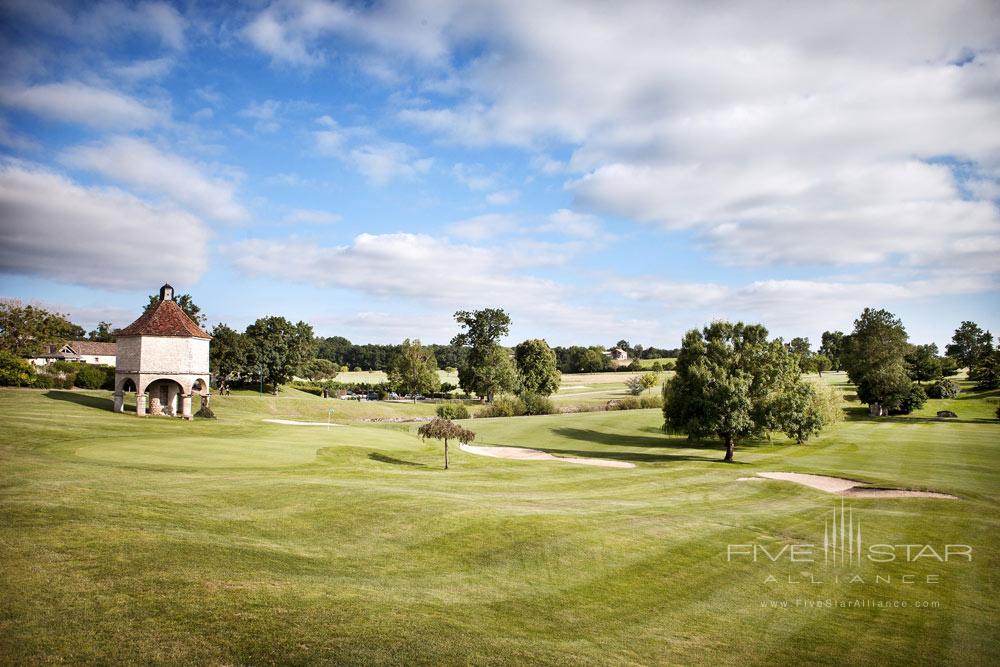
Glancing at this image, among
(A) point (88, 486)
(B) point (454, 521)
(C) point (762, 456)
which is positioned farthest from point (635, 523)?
(C) point (762, 456)

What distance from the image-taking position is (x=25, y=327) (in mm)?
69125

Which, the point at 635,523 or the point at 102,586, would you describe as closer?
the point at 102,586

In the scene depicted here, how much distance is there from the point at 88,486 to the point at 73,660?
474 inches

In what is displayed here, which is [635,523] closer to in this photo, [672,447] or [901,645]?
[901,645]

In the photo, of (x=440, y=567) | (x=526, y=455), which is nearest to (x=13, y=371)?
(x=526, y=455)

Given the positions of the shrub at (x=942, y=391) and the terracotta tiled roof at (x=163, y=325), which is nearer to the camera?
the terracotta tiled roof at (x=163, y=325)

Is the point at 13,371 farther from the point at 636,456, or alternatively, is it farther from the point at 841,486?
the point at 841,486

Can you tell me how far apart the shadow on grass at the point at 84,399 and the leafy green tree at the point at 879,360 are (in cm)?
8342

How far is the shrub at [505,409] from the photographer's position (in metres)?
73.2

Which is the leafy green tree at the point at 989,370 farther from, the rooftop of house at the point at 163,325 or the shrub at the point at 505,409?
the rooftop of house at the point at 163,325

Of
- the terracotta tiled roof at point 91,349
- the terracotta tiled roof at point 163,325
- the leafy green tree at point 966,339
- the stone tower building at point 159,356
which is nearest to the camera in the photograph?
the stone tower building at point 159,356

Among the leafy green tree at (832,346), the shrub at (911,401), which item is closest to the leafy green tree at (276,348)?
the shrub at (911,401)

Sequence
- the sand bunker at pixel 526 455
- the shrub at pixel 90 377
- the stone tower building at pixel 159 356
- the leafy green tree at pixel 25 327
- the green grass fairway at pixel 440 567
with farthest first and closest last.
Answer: the leafy green tree at pixel 25 327 < the shrub at pixel 90 377 < the stone tower building at pixel 159 356 < the sand bunker at pixel 526 455 < the green grass fairway at pixel 440 567

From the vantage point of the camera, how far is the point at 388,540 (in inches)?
602
